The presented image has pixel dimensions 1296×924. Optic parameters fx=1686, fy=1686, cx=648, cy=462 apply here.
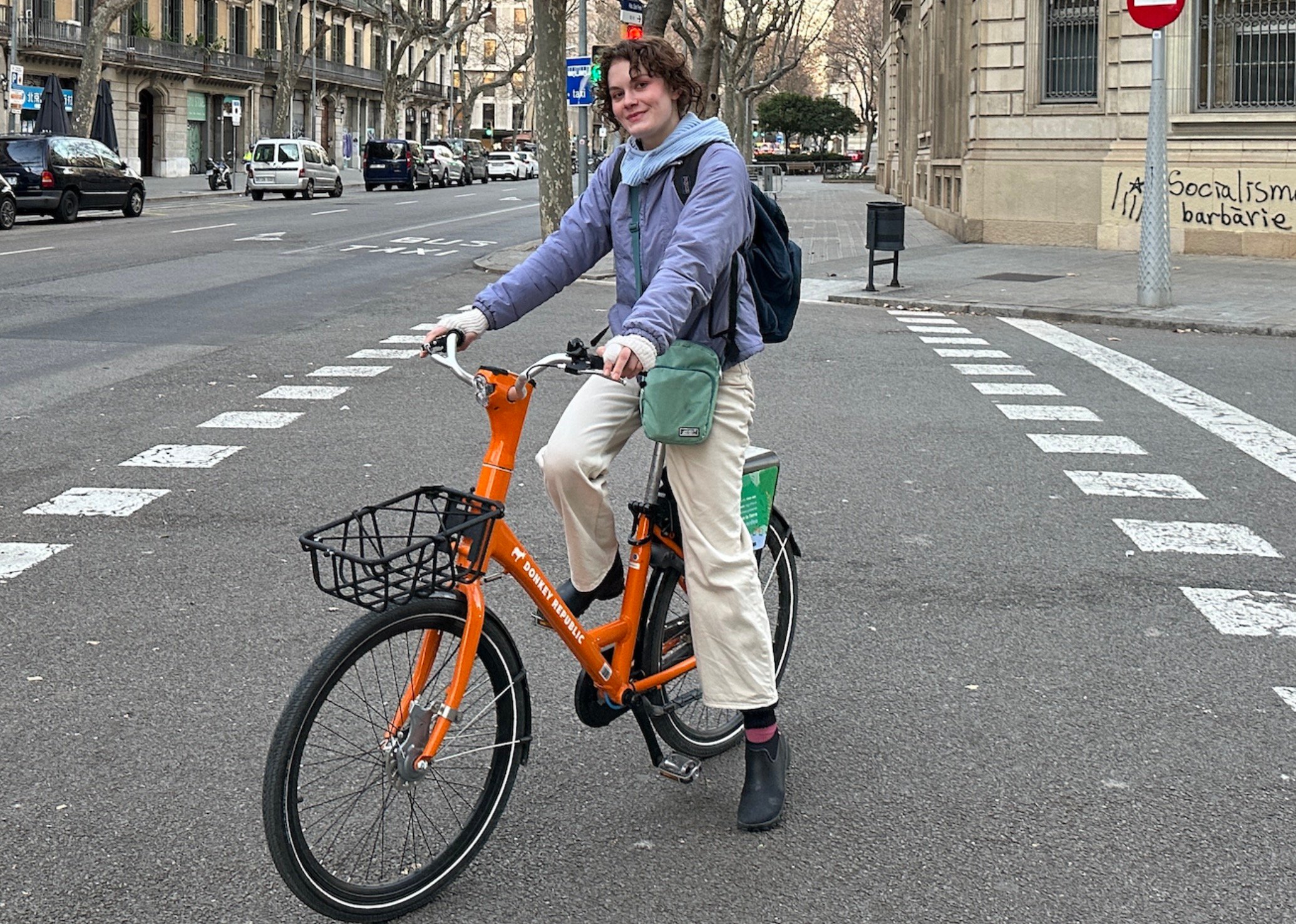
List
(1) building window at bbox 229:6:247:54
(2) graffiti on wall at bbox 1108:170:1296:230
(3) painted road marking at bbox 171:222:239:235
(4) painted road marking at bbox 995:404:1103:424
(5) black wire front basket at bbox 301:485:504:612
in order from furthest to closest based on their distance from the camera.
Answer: (1) building window at bbox 229:6:247:54 < (3) painted road marking at bbox 171:222:239:235 < (2) graffiti on wall at bbox 1108:170:1296:230 < (4) painted road marking at bbox 995:404:1103:424 < (5) black wire front basket at bbox 301:485:504:612

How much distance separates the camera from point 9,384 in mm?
10438

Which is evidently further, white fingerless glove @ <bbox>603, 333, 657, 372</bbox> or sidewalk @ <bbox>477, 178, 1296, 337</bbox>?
sidewalk @ <bbox>477, 178, 1296, 337</bbox>

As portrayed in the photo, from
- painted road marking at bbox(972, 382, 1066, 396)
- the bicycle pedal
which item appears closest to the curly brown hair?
the bicycle pedal

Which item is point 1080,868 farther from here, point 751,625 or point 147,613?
point 147,613

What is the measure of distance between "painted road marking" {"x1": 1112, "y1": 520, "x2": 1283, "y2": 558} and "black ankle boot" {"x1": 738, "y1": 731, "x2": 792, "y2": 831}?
10.1 feet

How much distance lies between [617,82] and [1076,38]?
22.3 meters

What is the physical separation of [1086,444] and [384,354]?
5567 millimetres

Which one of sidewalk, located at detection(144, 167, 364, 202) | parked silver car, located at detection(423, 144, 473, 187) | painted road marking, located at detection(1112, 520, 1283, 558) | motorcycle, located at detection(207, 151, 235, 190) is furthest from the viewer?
parked silver car, located at detection(423, 144, 473, 187)

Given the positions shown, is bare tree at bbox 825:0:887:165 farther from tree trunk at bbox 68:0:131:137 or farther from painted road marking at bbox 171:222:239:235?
painted road marking at bbox 171:222:239:235

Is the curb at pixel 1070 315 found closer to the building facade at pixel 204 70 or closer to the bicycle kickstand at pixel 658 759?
the bicycle kickstand at pixel 658 759

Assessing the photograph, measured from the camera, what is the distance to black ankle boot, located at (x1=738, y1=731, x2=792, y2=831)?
147 inches

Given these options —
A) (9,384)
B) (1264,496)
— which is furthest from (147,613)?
(9,384)

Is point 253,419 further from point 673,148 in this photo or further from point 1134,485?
point 673,148

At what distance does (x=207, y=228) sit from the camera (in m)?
28.5
